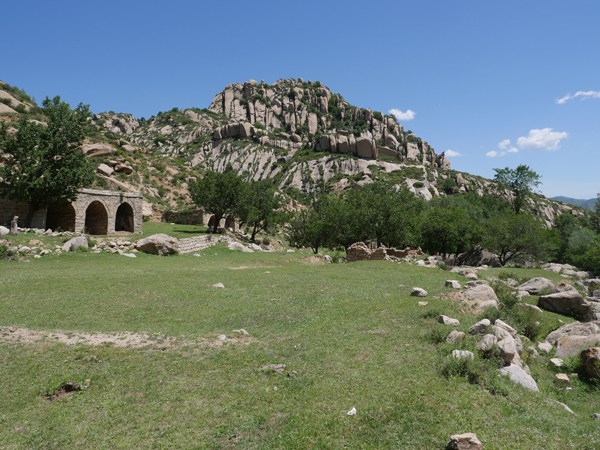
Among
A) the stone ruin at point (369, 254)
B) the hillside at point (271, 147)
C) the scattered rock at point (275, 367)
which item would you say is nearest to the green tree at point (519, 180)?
the hillside at point (271, 147)

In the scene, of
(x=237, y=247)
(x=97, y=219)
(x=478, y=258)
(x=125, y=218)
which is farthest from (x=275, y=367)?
(x=478, y=258)

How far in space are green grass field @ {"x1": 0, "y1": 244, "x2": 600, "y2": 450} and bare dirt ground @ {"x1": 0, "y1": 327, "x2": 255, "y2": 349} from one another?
81 mm

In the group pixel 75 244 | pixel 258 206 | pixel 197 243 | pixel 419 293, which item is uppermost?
pixel 258 206

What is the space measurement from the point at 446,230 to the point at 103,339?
40.2m

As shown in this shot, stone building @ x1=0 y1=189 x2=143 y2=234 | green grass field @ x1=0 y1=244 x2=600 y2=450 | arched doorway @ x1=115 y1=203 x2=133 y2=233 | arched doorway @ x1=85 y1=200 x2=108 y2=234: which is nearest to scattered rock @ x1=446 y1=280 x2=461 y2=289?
green grass field @ x1=0 y1=244 x2=600 y2=450

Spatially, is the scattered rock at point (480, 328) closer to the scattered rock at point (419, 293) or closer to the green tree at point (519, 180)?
the scattered rock at point (419, 293)

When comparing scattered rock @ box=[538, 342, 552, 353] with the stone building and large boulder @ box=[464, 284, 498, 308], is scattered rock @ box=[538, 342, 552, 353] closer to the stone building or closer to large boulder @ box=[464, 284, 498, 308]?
large boulder @ box=[464, 284, 498, 308]

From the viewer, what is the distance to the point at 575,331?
9820 millimetres

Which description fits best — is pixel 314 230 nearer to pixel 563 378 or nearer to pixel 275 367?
pixel 563 378

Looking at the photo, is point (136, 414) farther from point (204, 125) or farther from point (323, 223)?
point (204, 125)

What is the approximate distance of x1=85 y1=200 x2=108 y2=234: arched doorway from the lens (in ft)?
93.7

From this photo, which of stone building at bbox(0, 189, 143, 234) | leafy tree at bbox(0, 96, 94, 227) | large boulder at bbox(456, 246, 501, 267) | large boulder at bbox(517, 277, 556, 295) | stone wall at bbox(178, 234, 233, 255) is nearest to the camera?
large boulder at bbox(517, 277, 556, 295)

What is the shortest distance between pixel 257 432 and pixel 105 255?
68.9 ft

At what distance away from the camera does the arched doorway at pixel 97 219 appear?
28.5 meters
